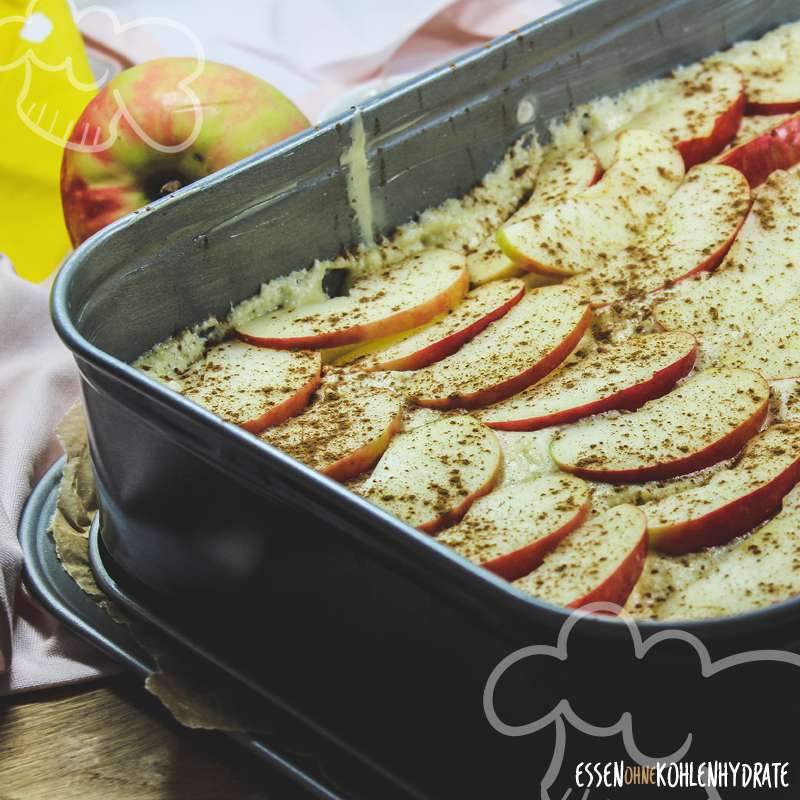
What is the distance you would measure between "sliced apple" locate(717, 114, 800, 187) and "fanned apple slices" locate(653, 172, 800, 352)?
9 cm

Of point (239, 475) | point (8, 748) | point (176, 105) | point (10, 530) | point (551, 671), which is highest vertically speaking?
point (176, 105)

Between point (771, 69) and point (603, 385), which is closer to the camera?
point (603, 385)

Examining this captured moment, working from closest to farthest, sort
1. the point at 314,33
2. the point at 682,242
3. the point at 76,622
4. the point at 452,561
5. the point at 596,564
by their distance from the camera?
1. the point at 452,561
2. the point at 596,564
3. the point at 76,622
4. the point at 682,242
5. the point at 314,33

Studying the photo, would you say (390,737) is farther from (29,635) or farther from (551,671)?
(29,635)

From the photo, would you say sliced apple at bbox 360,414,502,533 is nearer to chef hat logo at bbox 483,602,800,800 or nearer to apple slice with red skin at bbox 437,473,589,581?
apple slice with red skin at bbox 437,473,589,581

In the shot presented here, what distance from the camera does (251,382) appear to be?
160 centimetres

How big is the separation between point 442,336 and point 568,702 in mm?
708

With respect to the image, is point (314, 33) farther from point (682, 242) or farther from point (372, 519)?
point (372, 519)

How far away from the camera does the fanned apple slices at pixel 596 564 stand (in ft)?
3.96

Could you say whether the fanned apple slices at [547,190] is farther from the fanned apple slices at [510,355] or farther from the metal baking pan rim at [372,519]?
the metal baking pan rim at [372,519]

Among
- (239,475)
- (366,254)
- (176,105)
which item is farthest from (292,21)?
(239,475)

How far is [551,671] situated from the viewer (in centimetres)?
104

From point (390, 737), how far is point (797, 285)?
93cm

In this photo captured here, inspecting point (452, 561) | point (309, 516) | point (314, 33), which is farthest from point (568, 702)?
point (314, 33)
